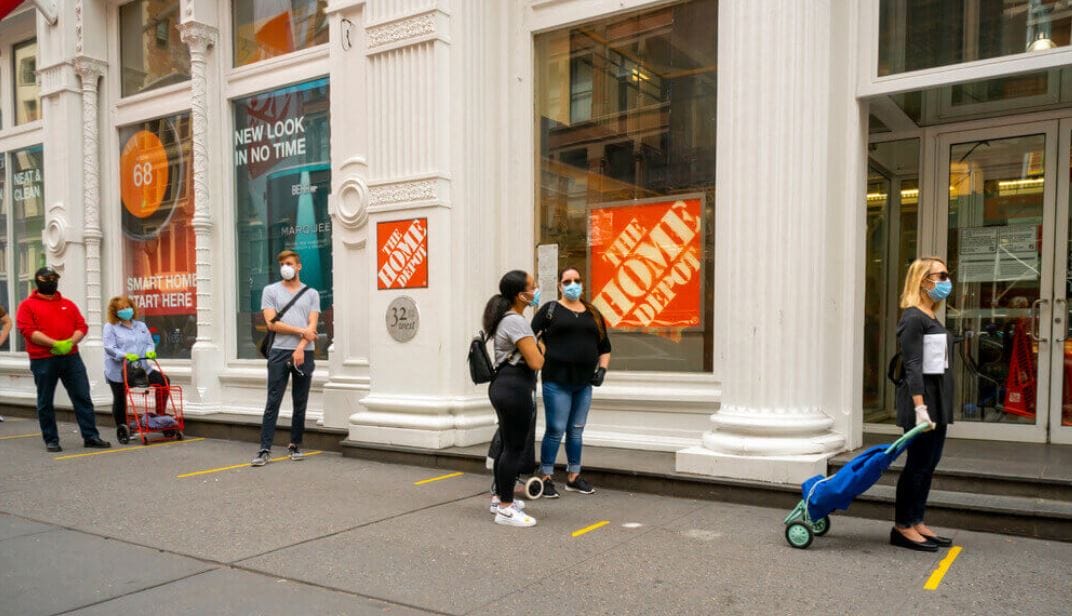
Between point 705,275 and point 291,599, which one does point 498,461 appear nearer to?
point 291,599

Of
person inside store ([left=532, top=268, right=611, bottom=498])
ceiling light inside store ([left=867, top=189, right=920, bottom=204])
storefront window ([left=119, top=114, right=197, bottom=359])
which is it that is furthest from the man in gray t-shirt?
ceiling light inside store ([left=867, top=189, right=920, bottom=204])

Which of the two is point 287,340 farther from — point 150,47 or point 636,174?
point 150,47

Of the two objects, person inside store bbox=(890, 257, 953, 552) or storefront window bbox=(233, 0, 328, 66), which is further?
storefront window bbox=(233, 0, 328, 66)

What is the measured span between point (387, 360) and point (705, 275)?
3214 mm

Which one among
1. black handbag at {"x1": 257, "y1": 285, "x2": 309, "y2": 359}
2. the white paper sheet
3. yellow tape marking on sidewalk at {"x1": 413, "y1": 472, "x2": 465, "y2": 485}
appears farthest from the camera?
black handbag at {"x1": 257, "y1": 285, "x2": 309, "y2": 359}

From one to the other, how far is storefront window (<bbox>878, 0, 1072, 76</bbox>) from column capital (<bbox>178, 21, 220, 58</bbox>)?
801cm

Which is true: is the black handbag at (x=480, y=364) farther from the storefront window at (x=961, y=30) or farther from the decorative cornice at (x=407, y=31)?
the storefront window at (x=961, y=30)

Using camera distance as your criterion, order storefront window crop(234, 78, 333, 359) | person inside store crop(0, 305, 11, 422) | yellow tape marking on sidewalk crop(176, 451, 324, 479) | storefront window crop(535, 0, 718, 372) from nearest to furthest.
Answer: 1. yellow tape marking on sidewalk crop(176, 451, 324, 479)
2. storefront window crop(535, 0, 718, 372)
3. storefront window crop(234, 78, 333, 359)
4. person inside store crop(0, 305, 11, 422)

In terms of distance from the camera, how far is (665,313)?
25.0 feet

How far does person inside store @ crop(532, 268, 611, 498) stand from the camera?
6059mm

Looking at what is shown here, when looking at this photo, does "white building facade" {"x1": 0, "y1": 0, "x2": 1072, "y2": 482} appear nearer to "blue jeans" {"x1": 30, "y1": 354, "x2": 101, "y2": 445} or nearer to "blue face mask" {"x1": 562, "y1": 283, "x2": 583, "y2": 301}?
"blue face mask" {"x1": 562, "y1": 283, "x2": 583, "y2": 301}

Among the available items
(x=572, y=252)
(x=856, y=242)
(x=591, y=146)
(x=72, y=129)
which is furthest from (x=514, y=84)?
(x=72, y=129)

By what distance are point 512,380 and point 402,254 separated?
3.03 metres

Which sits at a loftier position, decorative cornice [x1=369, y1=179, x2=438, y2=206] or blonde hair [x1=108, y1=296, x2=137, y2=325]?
decorative cornice [x1=369, y1=179, x2=438, y2=206]
